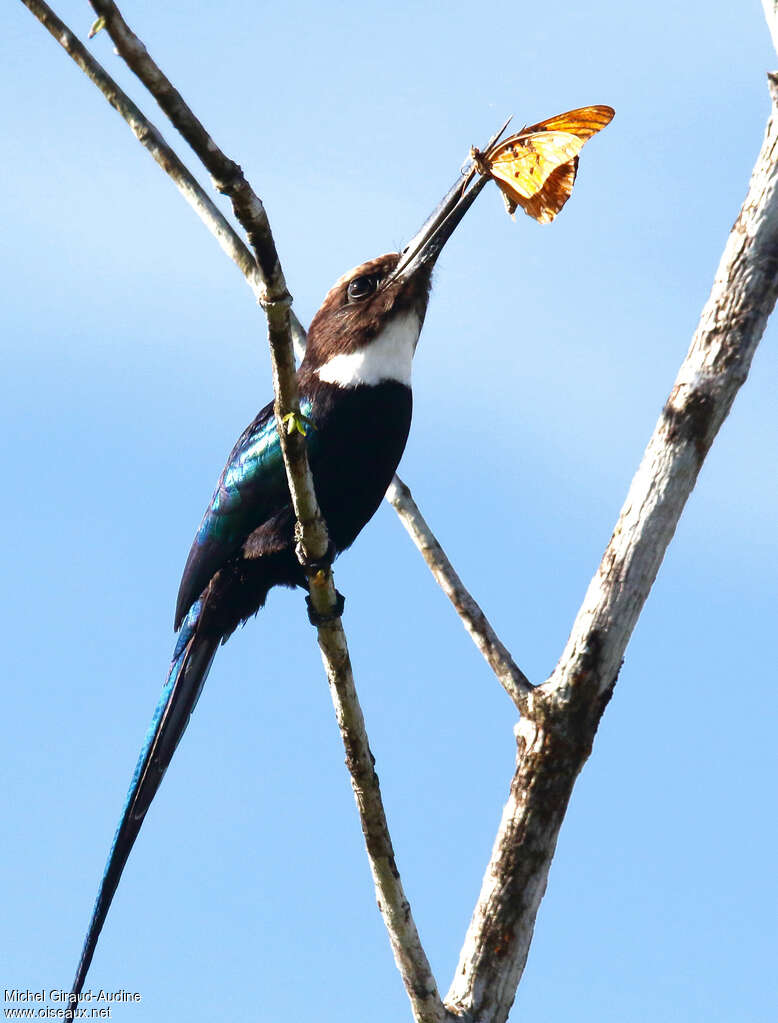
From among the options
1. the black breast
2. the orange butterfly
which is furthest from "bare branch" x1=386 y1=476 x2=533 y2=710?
the orange butterfly

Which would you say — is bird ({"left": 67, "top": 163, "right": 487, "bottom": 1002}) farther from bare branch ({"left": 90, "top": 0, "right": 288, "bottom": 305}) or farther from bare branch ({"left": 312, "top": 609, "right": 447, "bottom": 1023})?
bare branch ({"left": 90, "top": 0, "right": 288, "bottom": 305})

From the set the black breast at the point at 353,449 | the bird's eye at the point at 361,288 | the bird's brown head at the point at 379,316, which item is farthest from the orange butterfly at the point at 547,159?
the bird's eye at the point at 361,288

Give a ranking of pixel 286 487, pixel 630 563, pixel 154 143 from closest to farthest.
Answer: pixel 630 563 → pixel 154 143 → pixel 286 487

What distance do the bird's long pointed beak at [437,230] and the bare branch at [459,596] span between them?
43.8 inches

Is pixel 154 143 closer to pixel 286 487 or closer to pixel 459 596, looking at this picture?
pixel 286 487

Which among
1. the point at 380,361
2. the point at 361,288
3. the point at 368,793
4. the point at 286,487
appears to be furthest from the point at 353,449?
the point at 368,793

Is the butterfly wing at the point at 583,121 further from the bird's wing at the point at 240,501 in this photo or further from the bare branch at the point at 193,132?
the bird's wing at the point at 240,501

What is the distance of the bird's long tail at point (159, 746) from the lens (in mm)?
5156

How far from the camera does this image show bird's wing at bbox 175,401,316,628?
542 centimetres

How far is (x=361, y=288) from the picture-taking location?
238 inches

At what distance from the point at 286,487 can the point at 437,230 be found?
1.34 metres

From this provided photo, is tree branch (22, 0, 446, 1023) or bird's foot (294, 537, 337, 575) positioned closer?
tree branch (22, 0, 446, 1023)

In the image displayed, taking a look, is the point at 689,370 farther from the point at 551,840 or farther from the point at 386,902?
the point at 386,902

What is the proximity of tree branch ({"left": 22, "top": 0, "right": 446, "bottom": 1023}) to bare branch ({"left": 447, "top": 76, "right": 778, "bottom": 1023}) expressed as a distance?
0.33m
